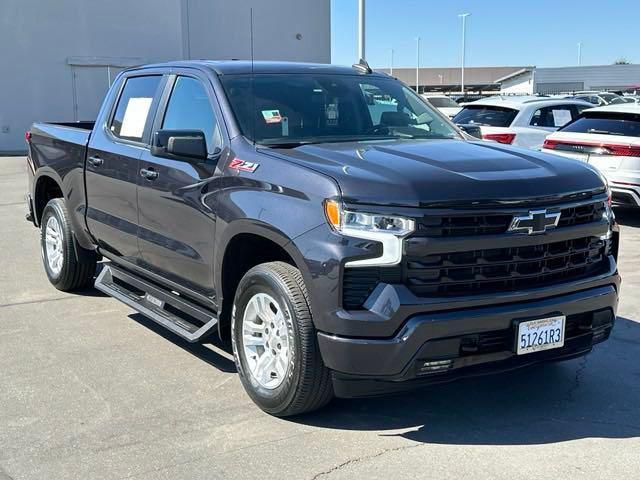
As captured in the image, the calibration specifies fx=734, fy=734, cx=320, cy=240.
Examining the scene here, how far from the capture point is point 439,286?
3555 mm

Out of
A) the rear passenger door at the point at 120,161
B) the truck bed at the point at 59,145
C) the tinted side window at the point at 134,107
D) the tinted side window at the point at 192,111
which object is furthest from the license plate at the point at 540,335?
the truck bed at the point at 59,145

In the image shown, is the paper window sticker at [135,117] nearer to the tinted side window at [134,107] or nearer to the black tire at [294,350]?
the tinted side window at [134,107]

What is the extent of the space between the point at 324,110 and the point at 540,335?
208cm

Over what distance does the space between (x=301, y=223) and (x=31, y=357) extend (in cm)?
254

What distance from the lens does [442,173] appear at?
3.71 metres

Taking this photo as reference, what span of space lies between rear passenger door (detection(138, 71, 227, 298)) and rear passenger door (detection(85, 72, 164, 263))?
169 millimetres

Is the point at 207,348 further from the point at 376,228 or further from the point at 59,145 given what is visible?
the point at 59,145

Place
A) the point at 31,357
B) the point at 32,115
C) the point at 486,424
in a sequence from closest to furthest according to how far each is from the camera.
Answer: the point at 486,424
the point at 31,357
the point at 32,115

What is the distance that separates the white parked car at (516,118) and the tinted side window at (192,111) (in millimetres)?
7426

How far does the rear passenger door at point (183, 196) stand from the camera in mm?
4469

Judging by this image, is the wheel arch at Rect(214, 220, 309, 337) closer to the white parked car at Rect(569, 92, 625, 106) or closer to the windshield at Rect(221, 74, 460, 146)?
the windshield at Rect(221, 74, 460, 146)

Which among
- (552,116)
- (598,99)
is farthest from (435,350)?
(598,99)

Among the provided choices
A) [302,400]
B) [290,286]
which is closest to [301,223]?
[290,286]

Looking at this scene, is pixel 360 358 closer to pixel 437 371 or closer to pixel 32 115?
pixel 437 371
